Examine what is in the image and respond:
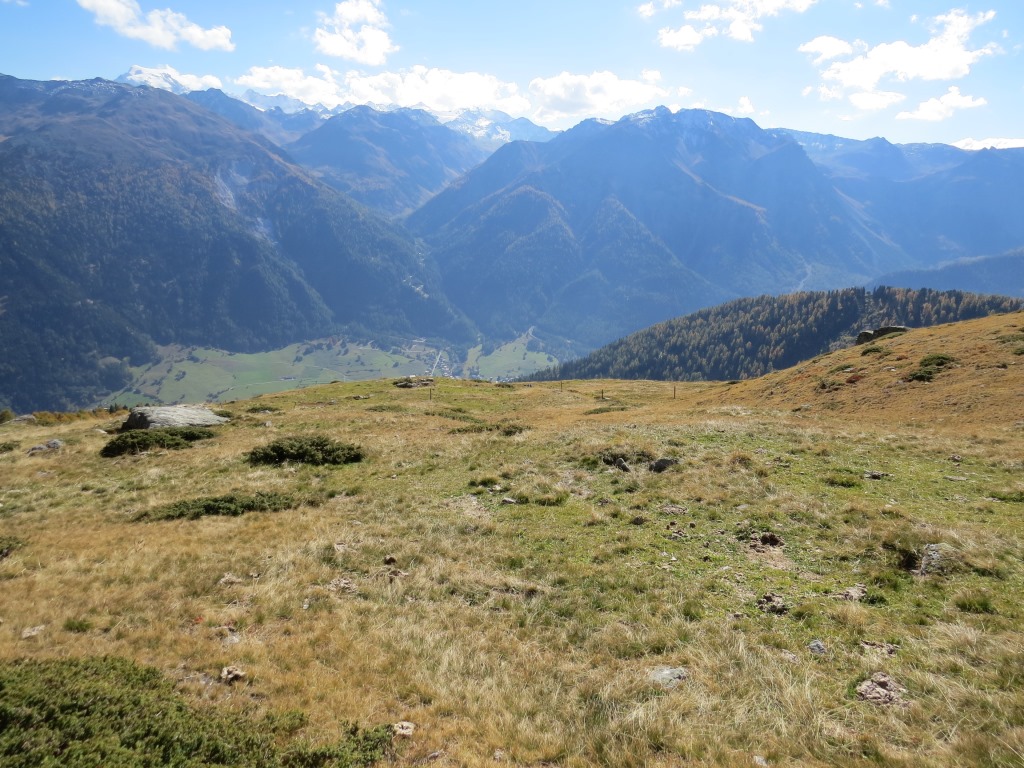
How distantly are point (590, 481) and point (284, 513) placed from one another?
14.1 m

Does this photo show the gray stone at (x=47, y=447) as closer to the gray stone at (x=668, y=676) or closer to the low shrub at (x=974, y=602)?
the gray stone at (x=668, y=676)

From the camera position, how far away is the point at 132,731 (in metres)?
7.40

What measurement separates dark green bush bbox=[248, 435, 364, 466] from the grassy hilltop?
7.36 ft

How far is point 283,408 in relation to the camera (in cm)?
5928

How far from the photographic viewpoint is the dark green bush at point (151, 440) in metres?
33.2

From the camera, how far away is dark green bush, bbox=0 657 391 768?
6.84 metres

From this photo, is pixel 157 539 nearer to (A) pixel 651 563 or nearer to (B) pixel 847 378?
(A) pixel 651 563

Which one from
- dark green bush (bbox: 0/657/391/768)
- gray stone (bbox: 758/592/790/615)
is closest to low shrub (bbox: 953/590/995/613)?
gray stone (bbox: 758/592/790/615)

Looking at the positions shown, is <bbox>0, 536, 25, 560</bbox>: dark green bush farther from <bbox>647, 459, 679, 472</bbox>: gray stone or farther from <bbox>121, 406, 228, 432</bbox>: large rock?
<bbox>647, 459, 679, 472</bbox>: gray stone

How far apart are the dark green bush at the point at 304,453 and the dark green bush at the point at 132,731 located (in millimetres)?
21603

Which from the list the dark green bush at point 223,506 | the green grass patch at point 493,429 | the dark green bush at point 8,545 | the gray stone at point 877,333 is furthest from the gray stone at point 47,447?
the gray stone at point 877,333

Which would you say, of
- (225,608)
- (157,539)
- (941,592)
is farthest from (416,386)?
(941,592)

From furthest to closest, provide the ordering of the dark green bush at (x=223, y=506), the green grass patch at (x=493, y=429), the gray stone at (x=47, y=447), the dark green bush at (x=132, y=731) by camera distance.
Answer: the green grass patch at (x=493, y=429), the gray stone at (x=47, y=447), the dark green bush at (x=223, y=506), the dark green bush at (x=132, y=731)

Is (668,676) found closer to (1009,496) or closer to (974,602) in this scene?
(974,602)
